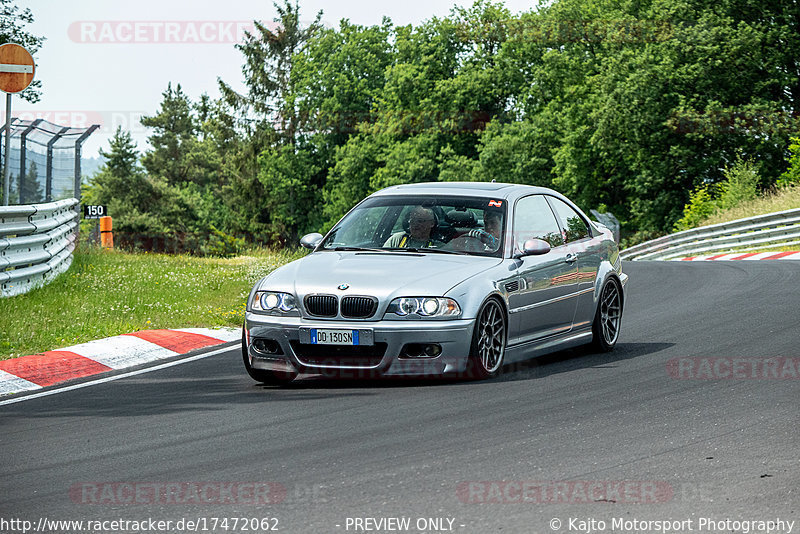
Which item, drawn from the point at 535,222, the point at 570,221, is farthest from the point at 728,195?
the point at 535,222

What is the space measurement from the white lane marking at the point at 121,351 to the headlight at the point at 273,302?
1964mm

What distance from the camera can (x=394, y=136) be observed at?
67.4 m

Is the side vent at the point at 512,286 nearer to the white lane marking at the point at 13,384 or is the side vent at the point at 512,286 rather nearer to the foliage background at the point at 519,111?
the white lane marking at the point at 13,384

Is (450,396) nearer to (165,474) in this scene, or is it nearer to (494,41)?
(165,474)

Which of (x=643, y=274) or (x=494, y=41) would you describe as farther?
(x=494, y=41)

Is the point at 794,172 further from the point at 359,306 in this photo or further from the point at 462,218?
the point at 359,306

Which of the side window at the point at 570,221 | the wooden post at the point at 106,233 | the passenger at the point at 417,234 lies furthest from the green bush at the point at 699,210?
the passenger at the point at 417,234

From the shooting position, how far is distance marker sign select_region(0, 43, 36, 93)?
13125 mm

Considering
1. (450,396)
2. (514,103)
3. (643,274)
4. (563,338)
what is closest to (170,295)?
(563,338)

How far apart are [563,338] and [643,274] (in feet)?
33.0

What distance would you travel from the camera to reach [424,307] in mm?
8328

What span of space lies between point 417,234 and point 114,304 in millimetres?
5109

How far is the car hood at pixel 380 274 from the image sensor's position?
8359mm

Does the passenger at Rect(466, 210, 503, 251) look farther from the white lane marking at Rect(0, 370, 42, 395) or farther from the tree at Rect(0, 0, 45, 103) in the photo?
the tree at Rect(0, 0, 45, 103)
